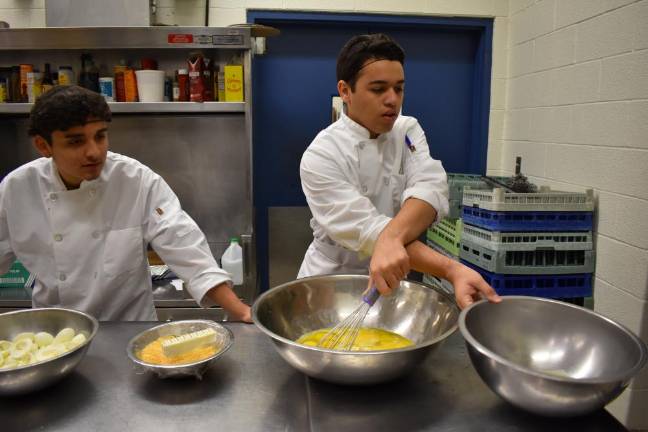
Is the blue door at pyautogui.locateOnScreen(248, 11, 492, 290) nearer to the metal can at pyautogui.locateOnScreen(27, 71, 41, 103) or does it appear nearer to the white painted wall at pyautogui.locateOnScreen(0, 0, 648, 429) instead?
the white painted wall at pyautogui.locateOnScreen(0, 0, 648, 429)

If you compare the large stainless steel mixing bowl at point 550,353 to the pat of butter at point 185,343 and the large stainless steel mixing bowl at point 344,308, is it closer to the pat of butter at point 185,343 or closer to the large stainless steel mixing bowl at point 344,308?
the large stainless steel mixing bowl at point 344,308

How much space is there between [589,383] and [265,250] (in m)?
2.53

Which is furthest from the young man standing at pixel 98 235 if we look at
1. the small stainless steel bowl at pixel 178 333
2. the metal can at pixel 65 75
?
the metal can at pixel 65 75

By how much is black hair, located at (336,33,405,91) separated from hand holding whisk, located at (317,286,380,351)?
2.49ft

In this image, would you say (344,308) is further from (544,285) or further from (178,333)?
(544,285)

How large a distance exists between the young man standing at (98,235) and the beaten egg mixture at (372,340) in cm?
39

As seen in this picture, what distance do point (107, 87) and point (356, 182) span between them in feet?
4.98

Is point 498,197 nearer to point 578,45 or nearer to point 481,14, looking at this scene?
point 578,45

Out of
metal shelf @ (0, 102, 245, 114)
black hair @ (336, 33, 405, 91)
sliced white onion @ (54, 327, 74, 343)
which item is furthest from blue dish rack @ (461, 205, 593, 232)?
sliced white onion @ (54, 327, 74, 343)

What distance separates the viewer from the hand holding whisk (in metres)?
1.07

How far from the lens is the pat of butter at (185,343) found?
3.33ft

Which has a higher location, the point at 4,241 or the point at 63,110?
the point at 63,110

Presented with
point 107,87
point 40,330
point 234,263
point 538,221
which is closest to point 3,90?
point 107,87

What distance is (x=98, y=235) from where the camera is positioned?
1.57 m
